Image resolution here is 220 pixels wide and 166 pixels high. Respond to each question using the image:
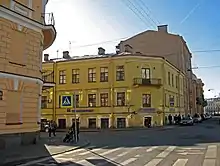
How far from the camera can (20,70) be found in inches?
709

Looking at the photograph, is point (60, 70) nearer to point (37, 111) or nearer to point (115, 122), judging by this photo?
point (115, 122)

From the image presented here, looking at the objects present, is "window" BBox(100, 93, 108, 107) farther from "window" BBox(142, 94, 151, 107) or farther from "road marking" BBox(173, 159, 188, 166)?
"road marking" BBox(173, 159, 188, 166)

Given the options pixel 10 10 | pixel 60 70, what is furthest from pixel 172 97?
pixel 10 10

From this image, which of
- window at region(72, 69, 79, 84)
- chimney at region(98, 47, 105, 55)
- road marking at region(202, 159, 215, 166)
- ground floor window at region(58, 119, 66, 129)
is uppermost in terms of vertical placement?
chimney at region(98, 47, 105, 55)

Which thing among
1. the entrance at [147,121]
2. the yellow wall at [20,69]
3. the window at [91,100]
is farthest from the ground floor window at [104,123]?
the yellow wall at [20,69]

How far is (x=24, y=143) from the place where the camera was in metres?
18.0

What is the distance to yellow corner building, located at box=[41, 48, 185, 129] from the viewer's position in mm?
40938

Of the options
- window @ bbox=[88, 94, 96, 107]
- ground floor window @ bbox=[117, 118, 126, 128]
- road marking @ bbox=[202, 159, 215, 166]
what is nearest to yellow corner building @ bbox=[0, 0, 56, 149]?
road marking @ bbox=[202, 159, 215, 166]

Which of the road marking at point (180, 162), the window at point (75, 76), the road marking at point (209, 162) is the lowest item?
the road marking at point (180, 162)

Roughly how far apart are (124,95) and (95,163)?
29.5 metres

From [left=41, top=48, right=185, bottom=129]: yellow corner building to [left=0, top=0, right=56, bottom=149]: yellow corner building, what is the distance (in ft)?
68.7

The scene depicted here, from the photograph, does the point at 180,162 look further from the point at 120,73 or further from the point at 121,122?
the point at 120,73

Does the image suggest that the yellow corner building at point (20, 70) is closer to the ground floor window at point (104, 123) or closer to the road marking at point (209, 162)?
the road marking at point (209, 162)

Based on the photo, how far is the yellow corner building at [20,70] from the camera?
1669cm
